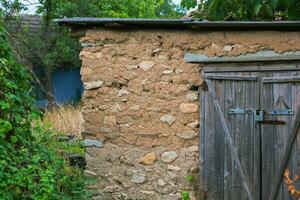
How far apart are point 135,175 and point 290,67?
92.7 inches

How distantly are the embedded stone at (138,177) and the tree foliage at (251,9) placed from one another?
2.61m

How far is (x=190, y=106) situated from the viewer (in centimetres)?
676

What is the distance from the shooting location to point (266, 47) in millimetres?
6531

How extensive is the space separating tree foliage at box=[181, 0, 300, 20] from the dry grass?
450cm

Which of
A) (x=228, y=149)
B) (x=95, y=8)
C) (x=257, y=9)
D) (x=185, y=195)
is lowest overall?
(x=185, y=195)

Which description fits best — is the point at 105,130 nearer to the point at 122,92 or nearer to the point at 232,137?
the point at 122,92

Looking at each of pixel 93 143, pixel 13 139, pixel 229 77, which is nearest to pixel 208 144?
pixel 229 77

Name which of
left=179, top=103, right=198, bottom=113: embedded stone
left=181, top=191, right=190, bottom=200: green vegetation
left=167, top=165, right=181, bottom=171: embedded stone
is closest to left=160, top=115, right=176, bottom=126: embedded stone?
left=179, top=103, right=198, bottom=113: embedded stone

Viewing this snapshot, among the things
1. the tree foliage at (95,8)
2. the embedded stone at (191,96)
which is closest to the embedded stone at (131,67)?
the embedded stone at (191,96)

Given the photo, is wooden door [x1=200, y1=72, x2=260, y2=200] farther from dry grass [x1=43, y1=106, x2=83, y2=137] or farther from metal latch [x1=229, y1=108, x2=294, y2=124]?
dry grass [x1=43, y1=106, x2=83, y2=137]

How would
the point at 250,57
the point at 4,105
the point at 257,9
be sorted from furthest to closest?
1. the point at 257,9
2. the point at 250,57
3. the point at 4,105

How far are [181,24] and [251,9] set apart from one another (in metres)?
1.70

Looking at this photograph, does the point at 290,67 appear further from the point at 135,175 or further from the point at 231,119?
the point at 135,175

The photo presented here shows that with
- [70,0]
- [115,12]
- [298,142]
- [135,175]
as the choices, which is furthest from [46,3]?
[298,142]
